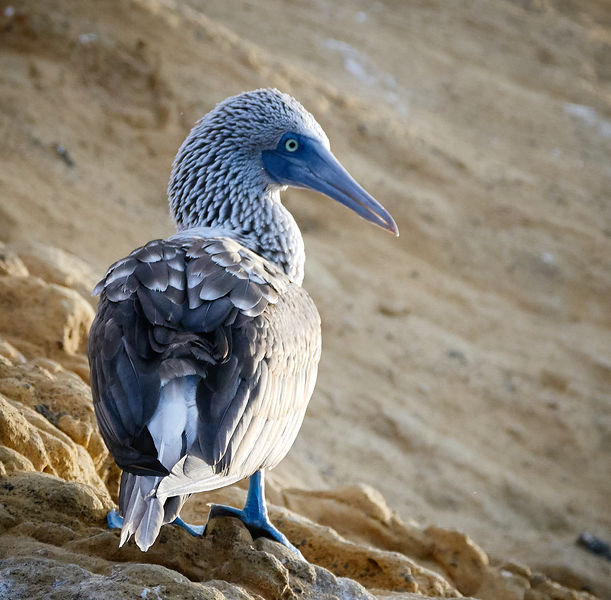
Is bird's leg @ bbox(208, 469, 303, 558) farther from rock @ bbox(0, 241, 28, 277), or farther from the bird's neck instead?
rock @ bbox(0, 241, 28, 277)

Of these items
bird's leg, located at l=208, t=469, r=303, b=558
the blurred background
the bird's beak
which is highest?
the bird's beak

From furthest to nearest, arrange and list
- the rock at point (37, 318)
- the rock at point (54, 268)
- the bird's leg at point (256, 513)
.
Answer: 1. the rock at point (54, 268)
2. the rock at point (37, 318)
3. the bird's leg at point (256, 513)

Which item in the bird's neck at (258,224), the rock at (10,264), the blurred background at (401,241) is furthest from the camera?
the blurred background at (401,241)

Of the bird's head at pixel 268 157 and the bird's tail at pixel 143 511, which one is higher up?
the bird's head at pixel 268 157

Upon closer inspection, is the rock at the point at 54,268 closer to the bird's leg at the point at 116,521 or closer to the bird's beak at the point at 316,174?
the bird's beak at the point at 316,174

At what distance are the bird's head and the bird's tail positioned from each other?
227 cm

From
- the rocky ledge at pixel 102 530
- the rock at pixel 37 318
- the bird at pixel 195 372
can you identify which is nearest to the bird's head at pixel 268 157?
the bird at pixel 195 372

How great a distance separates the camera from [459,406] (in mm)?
9844

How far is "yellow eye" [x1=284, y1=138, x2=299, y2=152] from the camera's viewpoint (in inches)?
190

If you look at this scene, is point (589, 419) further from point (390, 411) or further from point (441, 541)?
point (441, 541)

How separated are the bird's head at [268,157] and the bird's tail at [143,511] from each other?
227 centimetres

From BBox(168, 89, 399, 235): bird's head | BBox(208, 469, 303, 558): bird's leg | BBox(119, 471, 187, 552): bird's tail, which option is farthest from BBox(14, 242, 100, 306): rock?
BBox(119, 471, 187, 552): bird's tail

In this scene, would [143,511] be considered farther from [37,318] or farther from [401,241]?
[401,241]

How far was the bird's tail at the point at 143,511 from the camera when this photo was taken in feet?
9.37
